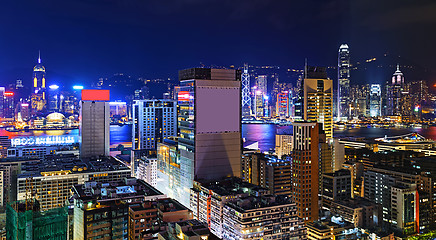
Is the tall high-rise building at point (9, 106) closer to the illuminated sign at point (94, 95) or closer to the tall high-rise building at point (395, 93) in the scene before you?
the illuminated sign at point (94, 95)

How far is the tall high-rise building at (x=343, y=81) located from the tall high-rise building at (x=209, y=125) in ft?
271

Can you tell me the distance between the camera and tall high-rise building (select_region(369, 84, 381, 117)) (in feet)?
389

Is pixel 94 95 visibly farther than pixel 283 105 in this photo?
No

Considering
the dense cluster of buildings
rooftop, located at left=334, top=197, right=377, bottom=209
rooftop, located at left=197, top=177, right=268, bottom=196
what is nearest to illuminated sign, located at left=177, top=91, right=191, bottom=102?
the dense cluster of buildings

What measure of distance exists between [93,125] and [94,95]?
388 cm

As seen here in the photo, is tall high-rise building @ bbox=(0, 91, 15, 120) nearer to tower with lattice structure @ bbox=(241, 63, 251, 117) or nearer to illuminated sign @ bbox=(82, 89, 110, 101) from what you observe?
tower with lattice structure @ bbox=(241, 63, 251, 117)

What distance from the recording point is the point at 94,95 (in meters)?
47.6

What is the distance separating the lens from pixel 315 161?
2934 centimetres

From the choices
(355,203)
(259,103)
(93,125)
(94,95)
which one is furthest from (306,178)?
(259,103)

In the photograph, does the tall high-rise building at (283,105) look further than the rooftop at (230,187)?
Yes

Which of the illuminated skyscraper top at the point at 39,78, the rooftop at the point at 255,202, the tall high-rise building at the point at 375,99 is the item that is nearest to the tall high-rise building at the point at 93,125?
the rooftop at the point at 255,202

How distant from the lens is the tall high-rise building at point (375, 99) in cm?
11866

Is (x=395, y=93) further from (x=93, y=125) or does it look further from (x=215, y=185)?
(x=215, y=185)

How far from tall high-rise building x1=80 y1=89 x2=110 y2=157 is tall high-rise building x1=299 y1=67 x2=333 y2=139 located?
25829 millimetres
